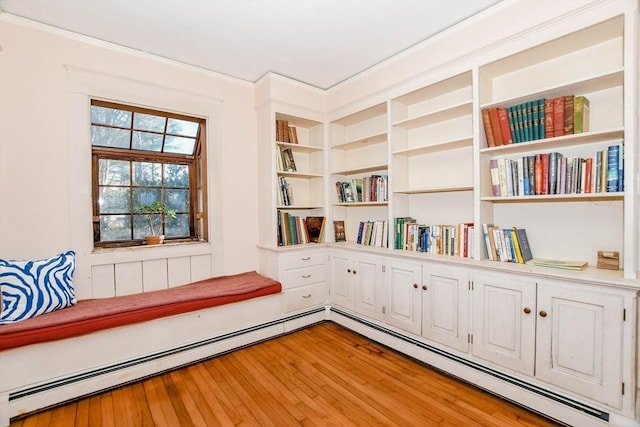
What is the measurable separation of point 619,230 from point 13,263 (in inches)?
151

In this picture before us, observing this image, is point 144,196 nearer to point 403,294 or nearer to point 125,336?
point 125,336

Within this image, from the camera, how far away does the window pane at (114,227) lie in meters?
A: 2.62

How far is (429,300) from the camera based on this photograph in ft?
7.59

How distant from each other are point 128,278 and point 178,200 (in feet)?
2.84

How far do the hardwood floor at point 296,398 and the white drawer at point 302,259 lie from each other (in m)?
0.85

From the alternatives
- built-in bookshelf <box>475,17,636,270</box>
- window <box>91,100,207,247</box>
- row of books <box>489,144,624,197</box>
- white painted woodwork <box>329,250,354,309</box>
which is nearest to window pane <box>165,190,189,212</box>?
window <box>91,100,207,247</box>

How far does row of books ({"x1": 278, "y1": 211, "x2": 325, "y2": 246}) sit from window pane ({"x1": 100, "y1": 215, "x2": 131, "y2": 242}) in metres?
1.42

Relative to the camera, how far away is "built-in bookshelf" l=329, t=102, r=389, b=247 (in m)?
2.98

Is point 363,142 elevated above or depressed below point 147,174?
above

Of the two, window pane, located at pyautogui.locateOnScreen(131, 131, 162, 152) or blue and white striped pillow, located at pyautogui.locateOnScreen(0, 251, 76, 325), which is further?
window pane, located at pyautogui.locateOnScreen(131, 131, 162, 152)

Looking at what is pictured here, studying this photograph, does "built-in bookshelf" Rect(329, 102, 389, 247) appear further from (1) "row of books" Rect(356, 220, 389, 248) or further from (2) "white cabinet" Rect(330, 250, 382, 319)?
(2) "white cabinet" Rect(330, 250, 382, 319)

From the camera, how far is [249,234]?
321cm

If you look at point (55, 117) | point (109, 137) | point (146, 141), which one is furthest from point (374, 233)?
point (55, 117)

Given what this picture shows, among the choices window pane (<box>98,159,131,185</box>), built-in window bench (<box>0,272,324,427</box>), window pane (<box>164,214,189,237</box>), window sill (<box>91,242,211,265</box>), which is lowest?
built-in window bench (<box>0,272,324,427</box>)
